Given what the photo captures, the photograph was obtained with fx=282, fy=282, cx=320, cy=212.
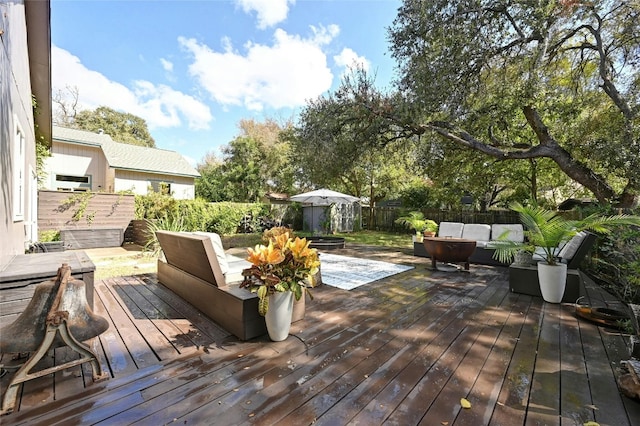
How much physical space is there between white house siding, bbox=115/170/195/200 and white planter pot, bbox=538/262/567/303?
45.7 ft

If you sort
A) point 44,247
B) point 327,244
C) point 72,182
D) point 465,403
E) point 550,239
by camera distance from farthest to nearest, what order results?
point 72,182 → point 327,244 → point 44,247 → point 550,239 → point 465,403

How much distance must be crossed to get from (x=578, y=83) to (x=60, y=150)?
64.7ft

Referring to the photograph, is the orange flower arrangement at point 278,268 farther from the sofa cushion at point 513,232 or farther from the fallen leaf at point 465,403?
the sofa cushion at point 513,232

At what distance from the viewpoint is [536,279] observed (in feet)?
13.3

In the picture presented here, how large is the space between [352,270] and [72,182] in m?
14.7

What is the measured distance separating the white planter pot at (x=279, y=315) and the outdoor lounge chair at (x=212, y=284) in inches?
7.2

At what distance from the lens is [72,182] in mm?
13266

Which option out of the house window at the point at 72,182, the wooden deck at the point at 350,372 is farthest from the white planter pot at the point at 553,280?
the house window at the point at 72,182

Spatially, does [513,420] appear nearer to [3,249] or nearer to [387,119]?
[3,249]

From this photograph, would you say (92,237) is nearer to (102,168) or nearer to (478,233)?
(102,168)

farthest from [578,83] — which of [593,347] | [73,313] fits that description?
[73,313]

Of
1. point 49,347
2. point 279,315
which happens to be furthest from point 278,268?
point 49,347

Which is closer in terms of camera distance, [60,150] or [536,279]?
[536,279]

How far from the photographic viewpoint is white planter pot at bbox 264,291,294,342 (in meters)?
2.49
